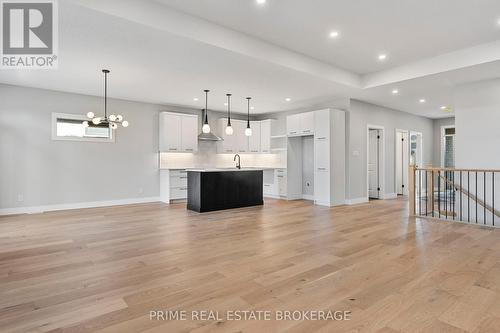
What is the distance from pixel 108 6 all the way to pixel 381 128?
748 cm

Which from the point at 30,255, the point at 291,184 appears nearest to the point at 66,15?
the point at 30,255

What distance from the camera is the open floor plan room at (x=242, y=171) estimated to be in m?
2.25

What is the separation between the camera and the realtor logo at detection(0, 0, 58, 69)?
132 inches

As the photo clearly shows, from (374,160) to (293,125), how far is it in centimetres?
276

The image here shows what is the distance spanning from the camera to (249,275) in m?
2.74

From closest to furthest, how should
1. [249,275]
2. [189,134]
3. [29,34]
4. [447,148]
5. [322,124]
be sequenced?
[249,275], [29,34], [322,124], [189,134], [447,148]

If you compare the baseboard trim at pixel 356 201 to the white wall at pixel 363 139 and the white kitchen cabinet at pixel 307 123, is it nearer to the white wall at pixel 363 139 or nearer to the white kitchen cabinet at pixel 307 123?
the white wall at pixel 363 139

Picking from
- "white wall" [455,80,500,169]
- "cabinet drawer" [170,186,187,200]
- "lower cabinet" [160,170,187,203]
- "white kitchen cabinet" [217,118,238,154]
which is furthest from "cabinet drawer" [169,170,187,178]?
"white wall" [455,80,500,169]

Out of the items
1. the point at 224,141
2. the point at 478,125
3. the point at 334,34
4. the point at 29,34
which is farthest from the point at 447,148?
the point at 29,34

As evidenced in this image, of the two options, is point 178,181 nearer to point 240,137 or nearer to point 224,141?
point 224,141

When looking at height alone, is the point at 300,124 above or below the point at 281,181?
above

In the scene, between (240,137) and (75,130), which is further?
(240,137)

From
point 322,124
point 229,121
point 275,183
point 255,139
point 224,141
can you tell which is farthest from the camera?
point 255,139

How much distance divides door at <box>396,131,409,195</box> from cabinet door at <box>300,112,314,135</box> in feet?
11.0
